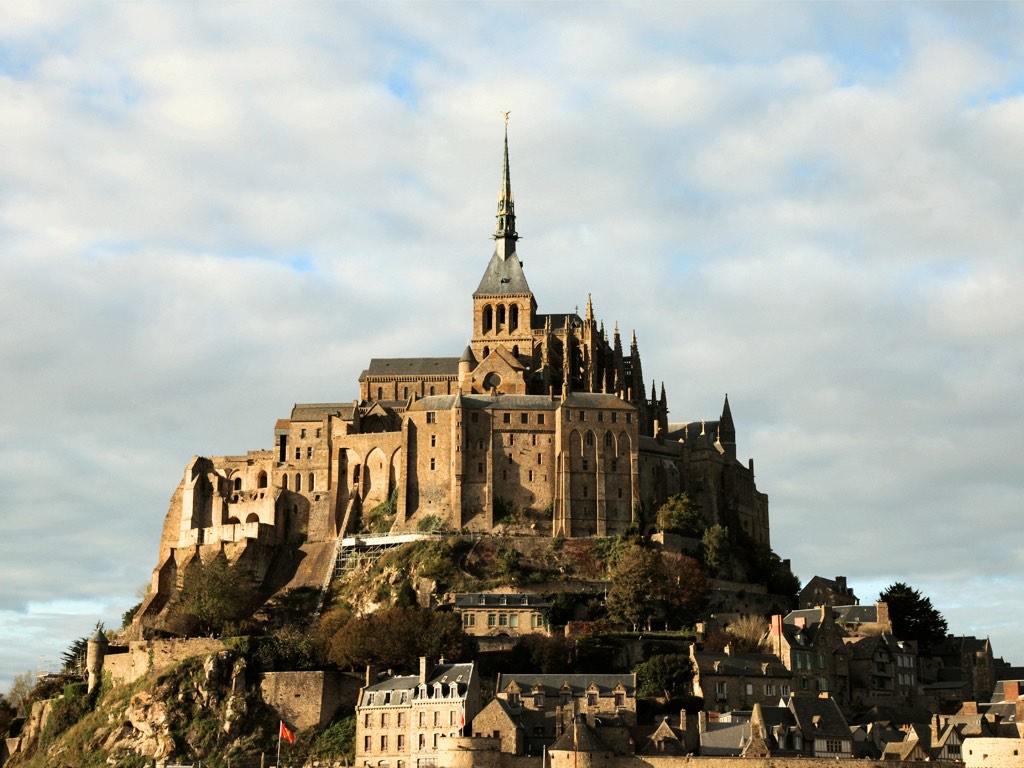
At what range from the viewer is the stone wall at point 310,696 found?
89062 millimetres

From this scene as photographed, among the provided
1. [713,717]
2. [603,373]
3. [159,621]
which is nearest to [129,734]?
[159,621]

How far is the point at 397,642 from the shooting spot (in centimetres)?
9012

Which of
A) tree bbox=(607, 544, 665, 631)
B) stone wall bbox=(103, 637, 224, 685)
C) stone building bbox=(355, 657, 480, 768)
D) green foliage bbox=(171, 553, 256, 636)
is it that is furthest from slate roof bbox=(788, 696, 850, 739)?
green foliage bbox=(171, 553, 256, 636)

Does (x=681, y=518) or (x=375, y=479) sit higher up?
(x=375, y=479)

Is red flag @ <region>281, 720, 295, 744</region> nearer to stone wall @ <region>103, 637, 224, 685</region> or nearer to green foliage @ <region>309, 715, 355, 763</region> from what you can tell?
green foliage @ <region>309, 715, 355, 763</region>

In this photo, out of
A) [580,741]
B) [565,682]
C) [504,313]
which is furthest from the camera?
[504,313]

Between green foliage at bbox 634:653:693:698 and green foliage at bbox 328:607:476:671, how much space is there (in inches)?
368

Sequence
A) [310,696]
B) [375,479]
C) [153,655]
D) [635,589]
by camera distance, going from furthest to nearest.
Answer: [375,479] < [635,589] < [153,655] < [310,696]

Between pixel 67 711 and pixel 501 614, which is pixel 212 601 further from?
pixel 501 614

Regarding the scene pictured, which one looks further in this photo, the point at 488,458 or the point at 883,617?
the point at 488,458

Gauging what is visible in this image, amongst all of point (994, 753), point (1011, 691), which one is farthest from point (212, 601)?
point (994, 753)

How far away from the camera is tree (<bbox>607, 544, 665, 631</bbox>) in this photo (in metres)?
101

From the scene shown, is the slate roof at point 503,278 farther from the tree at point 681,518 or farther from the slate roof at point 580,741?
the slate roof at point 580,741

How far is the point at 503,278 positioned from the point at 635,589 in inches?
1302
